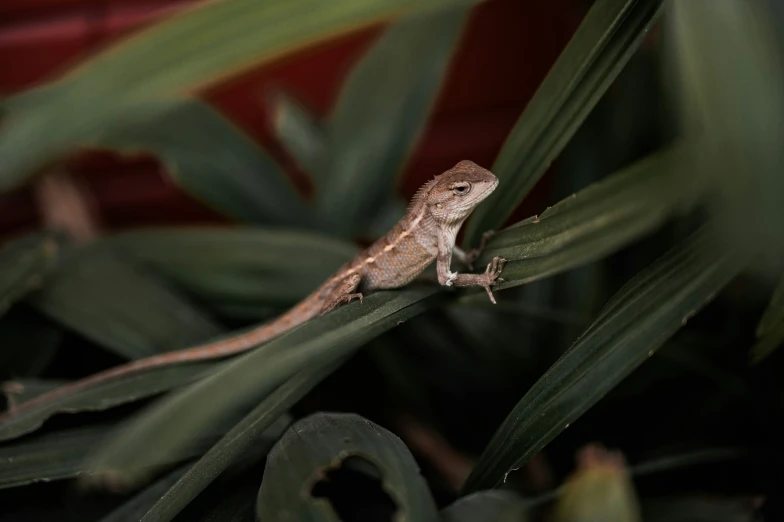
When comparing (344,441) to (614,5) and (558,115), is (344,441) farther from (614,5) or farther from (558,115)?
(614,5)

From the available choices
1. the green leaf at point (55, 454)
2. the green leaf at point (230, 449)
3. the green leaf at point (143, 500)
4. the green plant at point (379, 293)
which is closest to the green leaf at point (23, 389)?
the green plant at point (379, 293)

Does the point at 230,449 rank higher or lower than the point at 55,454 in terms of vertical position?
lower

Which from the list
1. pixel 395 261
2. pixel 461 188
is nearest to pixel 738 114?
pixel 461 188

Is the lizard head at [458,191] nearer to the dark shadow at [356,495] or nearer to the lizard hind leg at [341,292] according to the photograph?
the lizard hind leg at [341,292]

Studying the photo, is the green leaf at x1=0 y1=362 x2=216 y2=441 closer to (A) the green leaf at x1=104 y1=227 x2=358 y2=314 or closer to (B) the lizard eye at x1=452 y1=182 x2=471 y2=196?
(A) the green leaf at x1=104 y1=227 x2=358 y2=314

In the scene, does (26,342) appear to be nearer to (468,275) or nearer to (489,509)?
(468,275)
